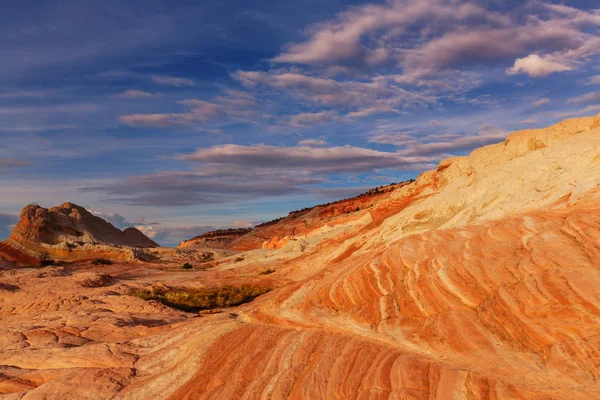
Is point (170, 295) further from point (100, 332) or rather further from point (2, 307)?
point (100, 332)

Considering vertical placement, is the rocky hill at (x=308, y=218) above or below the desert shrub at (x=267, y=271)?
above

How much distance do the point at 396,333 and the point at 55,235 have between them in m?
67.9

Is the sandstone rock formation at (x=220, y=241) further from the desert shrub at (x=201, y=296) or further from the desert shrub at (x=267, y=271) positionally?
the desert shrub at (x=201, y=296)

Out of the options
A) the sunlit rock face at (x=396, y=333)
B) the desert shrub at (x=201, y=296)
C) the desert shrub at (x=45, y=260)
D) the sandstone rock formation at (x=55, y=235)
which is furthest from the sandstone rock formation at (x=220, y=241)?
the sunlit rock face at (x=396, y=333)

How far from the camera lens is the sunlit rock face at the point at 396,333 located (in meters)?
10.2

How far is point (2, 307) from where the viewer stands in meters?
24.7

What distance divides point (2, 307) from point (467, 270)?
79.8 feet

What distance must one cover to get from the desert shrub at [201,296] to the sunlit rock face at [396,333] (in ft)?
12.1

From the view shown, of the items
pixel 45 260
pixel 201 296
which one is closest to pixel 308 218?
pixel 45 260

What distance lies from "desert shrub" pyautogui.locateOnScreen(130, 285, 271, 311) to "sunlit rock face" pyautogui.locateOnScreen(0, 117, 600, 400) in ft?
12.1

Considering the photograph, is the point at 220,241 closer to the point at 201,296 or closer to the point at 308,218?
the point at 308,218

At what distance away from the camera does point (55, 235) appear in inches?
2689

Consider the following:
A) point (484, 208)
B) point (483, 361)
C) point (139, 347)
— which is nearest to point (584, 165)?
point (484, 208)

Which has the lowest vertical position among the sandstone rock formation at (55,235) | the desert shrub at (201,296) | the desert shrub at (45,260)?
the desert shrub at (201,296)
